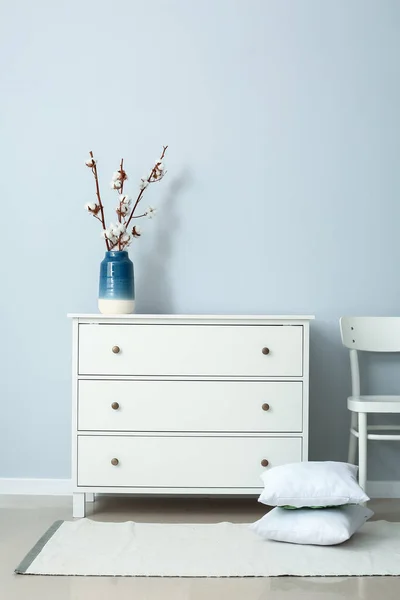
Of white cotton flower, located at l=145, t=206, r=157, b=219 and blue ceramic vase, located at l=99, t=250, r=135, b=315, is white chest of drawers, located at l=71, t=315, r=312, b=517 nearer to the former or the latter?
blue ceramic vase, located at l=99, t=250, r=135, b=315

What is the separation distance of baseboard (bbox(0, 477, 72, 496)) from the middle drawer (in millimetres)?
546

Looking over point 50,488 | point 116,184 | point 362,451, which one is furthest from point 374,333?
point 50,488

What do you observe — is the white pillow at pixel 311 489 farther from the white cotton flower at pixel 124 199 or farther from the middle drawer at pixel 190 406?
the white cotton flower at pixel 124 199

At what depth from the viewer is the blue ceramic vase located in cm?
290

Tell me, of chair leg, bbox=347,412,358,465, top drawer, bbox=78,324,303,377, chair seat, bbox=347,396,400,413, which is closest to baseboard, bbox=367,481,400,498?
chair leg, bbox=347,412,358,465

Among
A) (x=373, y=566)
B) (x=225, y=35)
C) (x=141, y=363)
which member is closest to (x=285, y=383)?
(x=141, y=363)

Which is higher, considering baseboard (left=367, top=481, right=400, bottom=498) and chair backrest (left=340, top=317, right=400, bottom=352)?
chair backrest (left=340, top=317, right=400, bottom=352)

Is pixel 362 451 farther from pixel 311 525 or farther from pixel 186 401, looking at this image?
pixel 186 401

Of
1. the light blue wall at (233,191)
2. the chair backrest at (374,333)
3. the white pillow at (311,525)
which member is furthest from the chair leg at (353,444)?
the white pillow at (311,525)

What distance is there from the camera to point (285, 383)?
2.76 m

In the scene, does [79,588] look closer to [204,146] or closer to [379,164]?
[204,146]

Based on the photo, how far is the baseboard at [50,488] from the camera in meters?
3.16

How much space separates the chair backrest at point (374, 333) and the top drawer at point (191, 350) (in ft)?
1.29

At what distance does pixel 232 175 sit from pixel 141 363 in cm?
97
